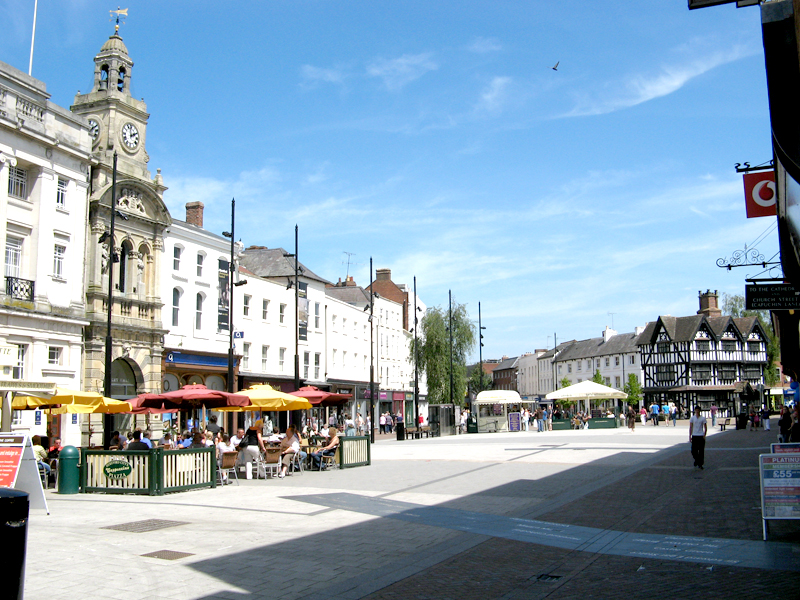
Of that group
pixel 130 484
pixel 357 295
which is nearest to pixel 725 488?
pixel 130 484

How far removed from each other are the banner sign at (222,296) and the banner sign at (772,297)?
31.3m

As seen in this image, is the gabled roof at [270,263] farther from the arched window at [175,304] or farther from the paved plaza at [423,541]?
the paved plaza at [423,541]

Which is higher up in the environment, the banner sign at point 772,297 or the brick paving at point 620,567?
the banner sign at point 772,297

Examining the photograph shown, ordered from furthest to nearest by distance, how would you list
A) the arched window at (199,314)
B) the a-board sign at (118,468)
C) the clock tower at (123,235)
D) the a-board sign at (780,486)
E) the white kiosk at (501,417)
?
the white kiosk at (501,417) → the arched window at (199,314) → the clock tower at (123,235) → the a-board sign at (118,468) → the a-board sign at (780,486)

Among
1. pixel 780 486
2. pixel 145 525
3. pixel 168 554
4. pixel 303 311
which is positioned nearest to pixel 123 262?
pixel 303 311

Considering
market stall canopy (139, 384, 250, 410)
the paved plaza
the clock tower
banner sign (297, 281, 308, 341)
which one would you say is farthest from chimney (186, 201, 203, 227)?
the paved plaza

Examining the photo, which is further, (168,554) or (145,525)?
(145,525)

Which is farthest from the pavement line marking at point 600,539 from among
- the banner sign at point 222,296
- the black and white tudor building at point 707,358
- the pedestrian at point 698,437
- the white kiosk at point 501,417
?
the black and white tudor building at point 707,358

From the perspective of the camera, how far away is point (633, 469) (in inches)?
747

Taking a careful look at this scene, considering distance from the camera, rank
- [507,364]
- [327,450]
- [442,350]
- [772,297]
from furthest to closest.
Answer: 1. [507,364]
2. [442,350]
3. [327,450]
4. [772,297]

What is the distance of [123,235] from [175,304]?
16.1ft

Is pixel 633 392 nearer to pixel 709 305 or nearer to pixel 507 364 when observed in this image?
pixel 709 305

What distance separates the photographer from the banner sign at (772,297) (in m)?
11.3

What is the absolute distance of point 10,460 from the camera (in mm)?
11891
